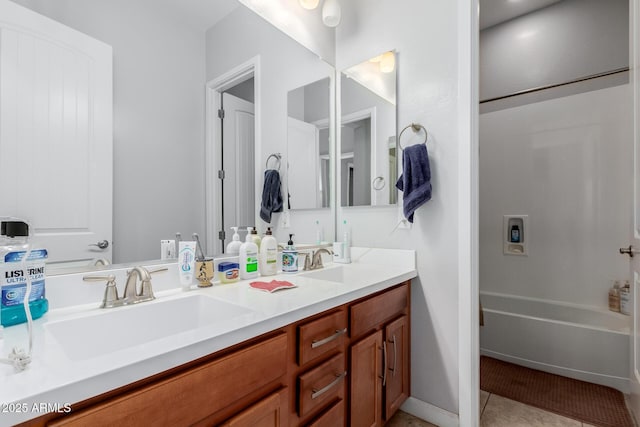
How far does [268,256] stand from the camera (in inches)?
56.8

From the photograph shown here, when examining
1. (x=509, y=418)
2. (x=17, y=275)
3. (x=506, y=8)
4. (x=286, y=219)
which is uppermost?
(x=506, y=8)

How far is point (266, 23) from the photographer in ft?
5.24

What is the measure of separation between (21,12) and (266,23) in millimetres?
1033

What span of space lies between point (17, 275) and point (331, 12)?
188 centimetres

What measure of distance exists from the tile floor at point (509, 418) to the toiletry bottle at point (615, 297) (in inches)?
44.7

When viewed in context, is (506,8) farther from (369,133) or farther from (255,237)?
(255,237)

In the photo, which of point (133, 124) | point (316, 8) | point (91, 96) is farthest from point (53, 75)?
point (316, 8)

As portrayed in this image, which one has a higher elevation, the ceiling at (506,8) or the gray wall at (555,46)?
the ceiling at (506,8)

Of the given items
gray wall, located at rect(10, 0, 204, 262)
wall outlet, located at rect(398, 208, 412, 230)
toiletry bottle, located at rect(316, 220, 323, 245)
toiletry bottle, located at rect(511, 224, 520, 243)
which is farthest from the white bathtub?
gray wall, located at rect(10, 0, 204, 262)

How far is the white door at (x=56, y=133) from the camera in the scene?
0.83 m

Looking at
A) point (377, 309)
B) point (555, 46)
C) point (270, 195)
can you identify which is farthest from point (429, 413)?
point (555, 46)

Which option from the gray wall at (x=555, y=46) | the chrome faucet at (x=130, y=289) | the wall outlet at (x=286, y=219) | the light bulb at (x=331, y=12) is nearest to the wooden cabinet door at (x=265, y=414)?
the chrome faucet at (x=130, y=289)

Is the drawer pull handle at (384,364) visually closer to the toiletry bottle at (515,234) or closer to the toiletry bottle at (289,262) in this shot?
the toiletry bottle at (289,262)

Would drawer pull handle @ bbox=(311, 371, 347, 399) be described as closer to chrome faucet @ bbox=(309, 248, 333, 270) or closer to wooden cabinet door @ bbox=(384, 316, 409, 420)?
wooden cabinet door @ bbox=(384, 316, 409, 420)
